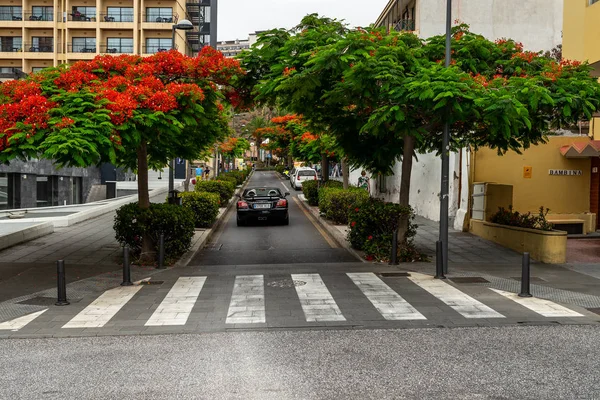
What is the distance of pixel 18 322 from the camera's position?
8.69 meters

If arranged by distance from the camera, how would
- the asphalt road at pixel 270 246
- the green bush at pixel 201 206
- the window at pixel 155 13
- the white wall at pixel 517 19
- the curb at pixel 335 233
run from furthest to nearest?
the window at pixel 155 13 → the white wall at pixel 517 19 → the green bush at pixel 201 206 → the curb at pixel 335 233 → the asphalt road at pixel 270 246

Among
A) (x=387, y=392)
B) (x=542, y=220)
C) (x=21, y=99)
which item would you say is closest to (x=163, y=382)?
(x=387, y=392)

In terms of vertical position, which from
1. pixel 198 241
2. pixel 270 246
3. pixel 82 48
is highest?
pixel 82 48

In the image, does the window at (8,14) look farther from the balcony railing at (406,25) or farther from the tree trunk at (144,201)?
the tree trunk at (144,201)

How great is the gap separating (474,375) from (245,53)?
953 centimetres

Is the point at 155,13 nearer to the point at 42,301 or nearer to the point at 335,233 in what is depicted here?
the point at 335,233

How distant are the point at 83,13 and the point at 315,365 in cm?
5724

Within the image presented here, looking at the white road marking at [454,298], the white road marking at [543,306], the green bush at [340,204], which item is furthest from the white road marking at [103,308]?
the green bush at [340,204]

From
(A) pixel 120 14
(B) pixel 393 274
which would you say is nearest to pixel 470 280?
(B) pixel 393 274

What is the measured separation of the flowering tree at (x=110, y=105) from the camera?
10.2 metres

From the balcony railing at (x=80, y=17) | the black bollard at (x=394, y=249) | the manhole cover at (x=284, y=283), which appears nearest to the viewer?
the manhole cover at (x=284, y=283)

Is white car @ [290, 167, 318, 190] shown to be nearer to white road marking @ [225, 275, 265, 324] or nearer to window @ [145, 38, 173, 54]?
window @ [145, 38, 173, 54]

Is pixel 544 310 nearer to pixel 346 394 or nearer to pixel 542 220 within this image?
pixel 346 394

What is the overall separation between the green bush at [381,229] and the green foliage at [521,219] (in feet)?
11.5
